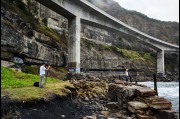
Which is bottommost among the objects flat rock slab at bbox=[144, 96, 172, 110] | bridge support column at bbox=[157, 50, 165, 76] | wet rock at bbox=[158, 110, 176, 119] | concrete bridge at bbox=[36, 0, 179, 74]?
wet rock at bbox=[158, 110, 176, 119]

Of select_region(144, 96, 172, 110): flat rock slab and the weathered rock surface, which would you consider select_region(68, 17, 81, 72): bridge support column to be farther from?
the weathered rock surface

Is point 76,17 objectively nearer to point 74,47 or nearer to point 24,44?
point 74,47

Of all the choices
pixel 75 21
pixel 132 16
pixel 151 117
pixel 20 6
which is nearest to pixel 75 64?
pixel 75 21

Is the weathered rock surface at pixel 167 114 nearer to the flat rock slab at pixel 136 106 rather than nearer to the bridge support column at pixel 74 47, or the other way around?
the flat rock slab at pixel 136 106

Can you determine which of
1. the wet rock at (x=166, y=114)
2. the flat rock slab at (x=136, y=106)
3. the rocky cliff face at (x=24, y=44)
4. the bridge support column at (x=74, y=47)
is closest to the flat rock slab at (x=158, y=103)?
the flat rock slab at (x=136, y=106)

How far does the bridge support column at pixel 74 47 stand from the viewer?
159ft

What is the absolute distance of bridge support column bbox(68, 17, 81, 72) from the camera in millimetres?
48463

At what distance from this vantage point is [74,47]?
161 feet

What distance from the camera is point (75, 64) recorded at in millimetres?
48250

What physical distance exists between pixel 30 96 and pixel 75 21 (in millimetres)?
35450

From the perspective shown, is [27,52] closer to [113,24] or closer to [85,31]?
[113,24]

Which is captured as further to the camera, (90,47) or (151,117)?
(90,47)

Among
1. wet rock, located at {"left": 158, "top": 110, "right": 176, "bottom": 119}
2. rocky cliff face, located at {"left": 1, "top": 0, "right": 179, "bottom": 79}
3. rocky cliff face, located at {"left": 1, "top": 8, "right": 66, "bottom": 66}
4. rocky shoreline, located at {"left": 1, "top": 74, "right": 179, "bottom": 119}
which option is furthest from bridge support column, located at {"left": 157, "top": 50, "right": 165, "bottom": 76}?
wet rock, located at {"left": 158, "top": 110, "right": 176, "bottom": 119}

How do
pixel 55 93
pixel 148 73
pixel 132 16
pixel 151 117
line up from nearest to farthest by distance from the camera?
pixel 151 117
pixel 55 93
pixel 148 73
pixel 132 16
